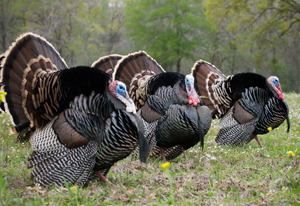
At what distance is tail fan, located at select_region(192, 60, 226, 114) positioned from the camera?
568 centimetres

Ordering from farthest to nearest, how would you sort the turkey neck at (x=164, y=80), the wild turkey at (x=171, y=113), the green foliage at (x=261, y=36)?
the green foliage at (x=261, y=36) < the turkey neck at (x=164, y=80) < the wild turkey at (x=171, y=113)

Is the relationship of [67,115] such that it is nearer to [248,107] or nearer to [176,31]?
[248,107]

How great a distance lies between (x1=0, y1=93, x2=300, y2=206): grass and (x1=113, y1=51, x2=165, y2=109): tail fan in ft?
3.66

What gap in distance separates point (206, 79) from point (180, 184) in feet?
10.4

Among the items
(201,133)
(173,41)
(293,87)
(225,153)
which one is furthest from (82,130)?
(173,41)

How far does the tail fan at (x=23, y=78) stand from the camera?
115 inches

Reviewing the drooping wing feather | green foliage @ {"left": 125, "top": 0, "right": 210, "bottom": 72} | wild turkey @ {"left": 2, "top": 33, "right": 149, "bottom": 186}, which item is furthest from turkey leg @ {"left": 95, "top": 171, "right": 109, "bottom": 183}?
green foliage @ {"left": 125, "top": 0, "right": 210, "bottom": 72}

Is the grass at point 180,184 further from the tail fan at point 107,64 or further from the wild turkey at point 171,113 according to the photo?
the tail fan at point 107,64

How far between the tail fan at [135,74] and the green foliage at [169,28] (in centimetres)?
1861

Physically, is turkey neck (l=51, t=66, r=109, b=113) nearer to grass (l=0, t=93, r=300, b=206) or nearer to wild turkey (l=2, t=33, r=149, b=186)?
wild turkey (l=2, t=33, r=149, b=186)

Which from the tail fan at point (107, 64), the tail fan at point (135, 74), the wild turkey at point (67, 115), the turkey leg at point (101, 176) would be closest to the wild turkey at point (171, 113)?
the tail fan at point (135, 74)

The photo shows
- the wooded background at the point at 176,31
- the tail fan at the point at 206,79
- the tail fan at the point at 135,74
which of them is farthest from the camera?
the wooded background at the point at 176,31

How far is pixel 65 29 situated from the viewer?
2669cm

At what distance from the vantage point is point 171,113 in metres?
3.98
